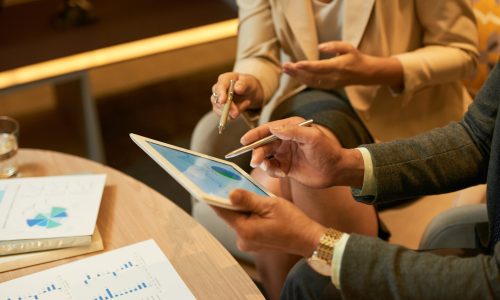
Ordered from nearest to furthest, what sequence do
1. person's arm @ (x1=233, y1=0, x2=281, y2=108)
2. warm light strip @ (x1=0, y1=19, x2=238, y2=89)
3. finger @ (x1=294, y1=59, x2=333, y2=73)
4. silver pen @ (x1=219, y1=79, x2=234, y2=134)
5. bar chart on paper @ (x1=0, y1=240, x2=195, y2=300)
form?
bar chart on paper @ (x1=0, y1=240, x2=195, y2=300), silver pen @ (x1=219, y1=79, x2=234, y2=134), finger @ (x1=294, y1=59, x2=333, y2=73), person's arm @ (x1=233, y1=0, x2=281, y2=108), warm light strip @ (x1=0, y1=19, x2=238, y2=89)

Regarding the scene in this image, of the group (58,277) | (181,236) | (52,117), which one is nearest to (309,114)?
(181,236)

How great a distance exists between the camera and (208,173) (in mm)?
1044

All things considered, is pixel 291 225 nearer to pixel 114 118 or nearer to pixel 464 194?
pixel 464 194

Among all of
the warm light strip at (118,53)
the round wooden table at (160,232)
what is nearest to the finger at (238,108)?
the round wooden table at (160,232)

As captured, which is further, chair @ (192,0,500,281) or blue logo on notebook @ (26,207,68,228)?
chair @ (192,0,500,281)

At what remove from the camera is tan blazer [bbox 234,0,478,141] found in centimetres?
155

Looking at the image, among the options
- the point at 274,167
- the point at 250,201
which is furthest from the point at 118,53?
the point at 250,201

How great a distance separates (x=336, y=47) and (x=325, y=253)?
2.04 feet

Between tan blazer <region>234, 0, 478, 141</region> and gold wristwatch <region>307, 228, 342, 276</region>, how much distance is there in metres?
0.66

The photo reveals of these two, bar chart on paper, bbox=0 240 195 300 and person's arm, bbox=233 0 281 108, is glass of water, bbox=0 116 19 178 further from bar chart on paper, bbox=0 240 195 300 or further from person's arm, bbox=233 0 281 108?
person's arm, bbox=233 0 281 108

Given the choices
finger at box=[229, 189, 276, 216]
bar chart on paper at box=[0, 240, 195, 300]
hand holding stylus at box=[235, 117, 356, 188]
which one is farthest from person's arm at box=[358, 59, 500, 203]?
bar chart on paper at box=[0, 240, 195, 300]

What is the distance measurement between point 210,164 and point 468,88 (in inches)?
36.8

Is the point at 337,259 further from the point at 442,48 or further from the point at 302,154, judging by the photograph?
the point at 442,48

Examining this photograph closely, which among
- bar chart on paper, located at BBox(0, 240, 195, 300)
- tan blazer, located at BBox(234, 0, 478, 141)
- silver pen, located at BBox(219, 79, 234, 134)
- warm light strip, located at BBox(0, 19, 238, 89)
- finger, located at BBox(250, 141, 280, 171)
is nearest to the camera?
bar chart on paper, located at BBox(0, 240, 195, 300)
